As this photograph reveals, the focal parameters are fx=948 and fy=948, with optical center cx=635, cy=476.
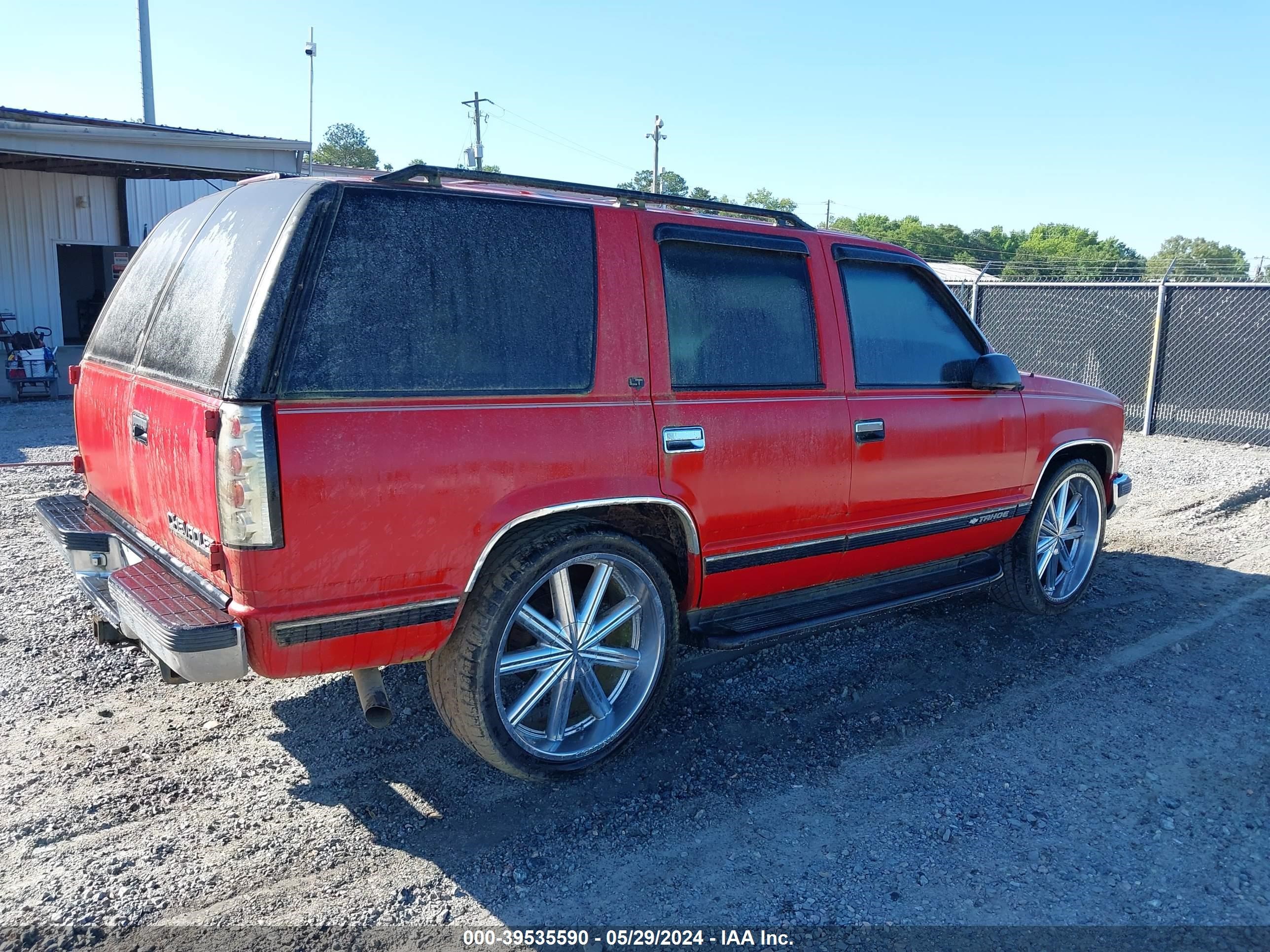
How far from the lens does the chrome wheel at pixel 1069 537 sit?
18.0ft

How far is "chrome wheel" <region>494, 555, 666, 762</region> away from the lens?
135 inches

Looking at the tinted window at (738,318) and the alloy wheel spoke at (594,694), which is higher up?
the tinted window at (738,318)

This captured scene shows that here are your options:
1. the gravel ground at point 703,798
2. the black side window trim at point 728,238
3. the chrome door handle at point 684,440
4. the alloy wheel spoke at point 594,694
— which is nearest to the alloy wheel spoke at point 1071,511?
the gravel ground at point 703,798

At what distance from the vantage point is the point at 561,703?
3543 mm

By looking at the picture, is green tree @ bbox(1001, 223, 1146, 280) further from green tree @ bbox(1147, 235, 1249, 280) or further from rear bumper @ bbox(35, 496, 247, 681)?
rear bumper @ bbox(35, 496, 247, 681)

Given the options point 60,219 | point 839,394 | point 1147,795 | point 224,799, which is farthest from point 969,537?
point 60,219

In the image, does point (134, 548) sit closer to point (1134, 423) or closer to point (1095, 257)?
point (1134, 423)

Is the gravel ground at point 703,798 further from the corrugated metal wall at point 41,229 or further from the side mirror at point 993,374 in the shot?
the corrugated metal wall at point 41,229

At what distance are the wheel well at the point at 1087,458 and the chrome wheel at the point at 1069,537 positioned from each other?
0.10 meters

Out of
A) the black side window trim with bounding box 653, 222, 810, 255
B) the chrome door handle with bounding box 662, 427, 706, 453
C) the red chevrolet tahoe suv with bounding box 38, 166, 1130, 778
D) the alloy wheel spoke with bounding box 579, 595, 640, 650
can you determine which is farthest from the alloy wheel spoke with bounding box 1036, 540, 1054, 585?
the alloy wheel spoke with bounding box 579, 595, 640, 650

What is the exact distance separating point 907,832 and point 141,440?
2.97 m

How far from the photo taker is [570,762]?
3484 millimetres

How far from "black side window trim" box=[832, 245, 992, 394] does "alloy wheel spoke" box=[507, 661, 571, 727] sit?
1858mm

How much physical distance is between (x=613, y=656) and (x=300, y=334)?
1669 millimetres
